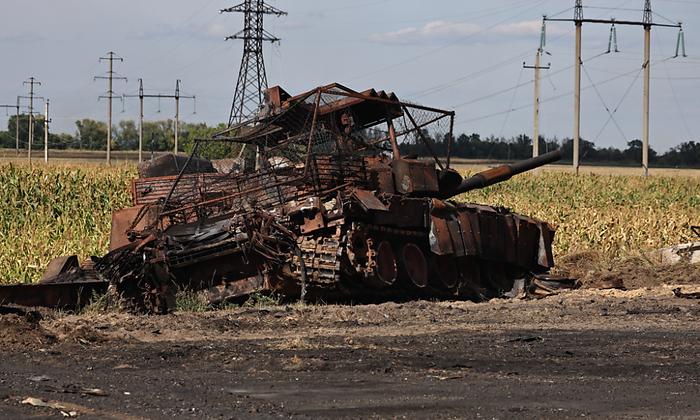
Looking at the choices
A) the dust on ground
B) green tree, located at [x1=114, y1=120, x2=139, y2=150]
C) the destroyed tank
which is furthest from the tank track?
green tree, located at [x1=114, y1=120, x2=139, y2=150]

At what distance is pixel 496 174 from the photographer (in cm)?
2027

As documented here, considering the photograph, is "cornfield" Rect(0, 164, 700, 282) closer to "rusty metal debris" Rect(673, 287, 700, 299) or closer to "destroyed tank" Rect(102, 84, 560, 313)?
"destroyed tank" Rect(102, 84, 560, 313)

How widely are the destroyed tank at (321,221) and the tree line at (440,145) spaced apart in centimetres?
72

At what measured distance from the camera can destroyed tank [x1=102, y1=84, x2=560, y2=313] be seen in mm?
14578

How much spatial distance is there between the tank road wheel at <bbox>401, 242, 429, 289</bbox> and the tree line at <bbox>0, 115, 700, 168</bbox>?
177 cm

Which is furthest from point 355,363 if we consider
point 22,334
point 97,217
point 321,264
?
point 97,217

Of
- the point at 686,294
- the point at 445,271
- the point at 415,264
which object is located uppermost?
the point at 415,264

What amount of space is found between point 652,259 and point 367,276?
346 inches

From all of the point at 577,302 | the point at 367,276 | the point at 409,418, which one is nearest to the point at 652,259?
the point at 577,302

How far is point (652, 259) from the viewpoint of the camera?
21.9 meters

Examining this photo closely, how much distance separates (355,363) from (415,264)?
6.99 m

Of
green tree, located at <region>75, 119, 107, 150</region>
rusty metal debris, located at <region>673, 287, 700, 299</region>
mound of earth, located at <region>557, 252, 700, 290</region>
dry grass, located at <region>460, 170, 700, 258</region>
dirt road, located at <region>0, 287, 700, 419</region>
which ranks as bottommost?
dirt road, located at <region>0, 287, 700, 419</region>

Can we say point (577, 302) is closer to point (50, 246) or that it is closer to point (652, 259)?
point (652, 259)

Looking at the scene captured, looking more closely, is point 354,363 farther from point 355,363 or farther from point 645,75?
point 645,75
